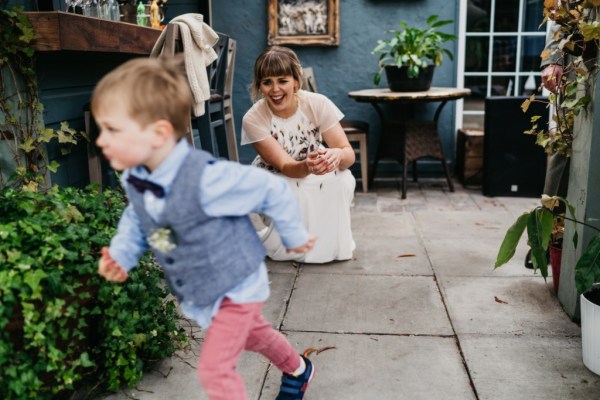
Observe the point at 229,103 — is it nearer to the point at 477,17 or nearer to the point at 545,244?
the point at 477,17

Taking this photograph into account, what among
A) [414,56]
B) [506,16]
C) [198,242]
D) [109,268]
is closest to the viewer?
[198,242]

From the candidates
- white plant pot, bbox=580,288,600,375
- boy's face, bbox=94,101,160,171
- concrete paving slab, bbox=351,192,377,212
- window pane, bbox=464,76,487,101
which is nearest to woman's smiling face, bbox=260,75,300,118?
concrete paving slab, bbox=351,192,377,212

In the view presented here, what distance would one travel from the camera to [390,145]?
5.35 m

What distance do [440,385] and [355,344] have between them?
41cm

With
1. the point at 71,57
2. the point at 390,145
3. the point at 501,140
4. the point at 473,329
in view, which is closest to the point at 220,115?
the point at 71,57

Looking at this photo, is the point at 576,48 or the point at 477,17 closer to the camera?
the point at 576,48

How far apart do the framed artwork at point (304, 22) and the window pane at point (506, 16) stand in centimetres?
151

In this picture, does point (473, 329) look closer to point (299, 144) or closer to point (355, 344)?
point (355, 344)

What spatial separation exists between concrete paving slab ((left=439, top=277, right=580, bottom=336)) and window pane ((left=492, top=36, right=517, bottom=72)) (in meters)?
3.32

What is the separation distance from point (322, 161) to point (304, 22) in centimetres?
301

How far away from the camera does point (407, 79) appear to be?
5008 mm

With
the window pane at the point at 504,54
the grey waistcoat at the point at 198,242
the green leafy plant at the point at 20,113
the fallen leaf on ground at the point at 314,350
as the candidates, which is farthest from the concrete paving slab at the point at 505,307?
the window pane at the point at 504,54

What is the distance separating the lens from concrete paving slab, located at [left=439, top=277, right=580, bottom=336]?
251 cm

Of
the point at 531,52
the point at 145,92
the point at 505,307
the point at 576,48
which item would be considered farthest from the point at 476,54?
the point at 145,92
